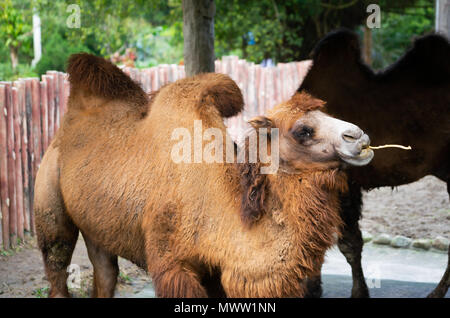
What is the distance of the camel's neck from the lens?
3.20 metres

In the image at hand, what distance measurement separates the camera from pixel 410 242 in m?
7.57

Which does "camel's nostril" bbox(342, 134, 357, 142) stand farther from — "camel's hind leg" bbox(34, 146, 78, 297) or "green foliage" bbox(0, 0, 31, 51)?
"green foliage" bbox(0, 0, 31, 51)

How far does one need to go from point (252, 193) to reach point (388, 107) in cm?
265

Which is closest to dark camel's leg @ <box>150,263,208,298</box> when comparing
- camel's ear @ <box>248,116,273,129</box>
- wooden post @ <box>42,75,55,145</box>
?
camel's ear @ <box>248,116,273,129</box>

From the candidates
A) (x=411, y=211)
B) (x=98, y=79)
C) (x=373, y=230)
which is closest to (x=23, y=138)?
(x=98, y=79)

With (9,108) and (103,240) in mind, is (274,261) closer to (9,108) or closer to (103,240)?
(103,240)

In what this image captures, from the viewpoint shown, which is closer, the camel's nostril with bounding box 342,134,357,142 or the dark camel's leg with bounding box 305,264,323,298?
the camel's nostril with bounding box 342,134,357,142

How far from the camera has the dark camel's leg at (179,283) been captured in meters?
3.43

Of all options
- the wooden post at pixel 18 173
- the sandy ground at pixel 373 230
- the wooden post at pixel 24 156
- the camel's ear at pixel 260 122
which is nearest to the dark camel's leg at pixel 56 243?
the sandy ground at pixel 373 230

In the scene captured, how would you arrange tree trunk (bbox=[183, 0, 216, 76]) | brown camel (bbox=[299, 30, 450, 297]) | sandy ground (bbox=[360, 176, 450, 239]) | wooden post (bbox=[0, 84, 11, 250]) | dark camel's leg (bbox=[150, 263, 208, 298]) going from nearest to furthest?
dark camel's leg (bbox=[150, 263, 208, 298]) → brown camel (bbox=[299, 30, 450, 297]) → tree trunk (bbox=[183, 0, 216, 76]) → wooden post (bbox=[0, 84, 11, 250]) → sandy ground (bbox=[360, 176, 450, 239])

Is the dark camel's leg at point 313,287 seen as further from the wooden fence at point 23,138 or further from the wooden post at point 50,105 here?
the wooden post at point 50,105

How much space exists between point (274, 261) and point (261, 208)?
0.32 m

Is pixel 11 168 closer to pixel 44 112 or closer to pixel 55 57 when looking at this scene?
pixel 44 112

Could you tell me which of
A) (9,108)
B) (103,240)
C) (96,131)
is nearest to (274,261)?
(103,240)
